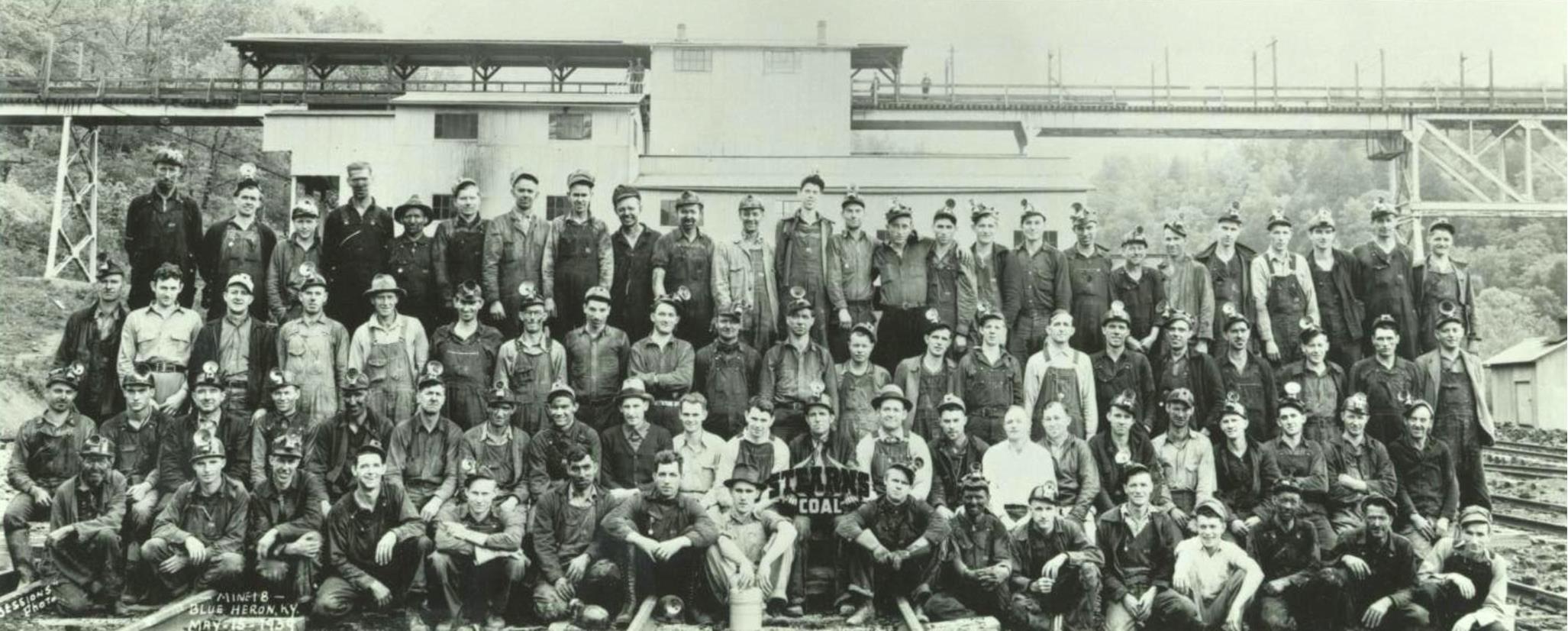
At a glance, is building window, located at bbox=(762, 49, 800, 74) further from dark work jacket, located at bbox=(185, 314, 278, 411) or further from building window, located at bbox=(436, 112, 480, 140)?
dark work jacket, located at bbox=(185, 314, 278, 411)

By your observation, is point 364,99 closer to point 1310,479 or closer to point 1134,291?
point 1134,291

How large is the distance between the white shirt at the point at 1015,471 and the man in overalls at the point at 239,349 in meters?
5.15

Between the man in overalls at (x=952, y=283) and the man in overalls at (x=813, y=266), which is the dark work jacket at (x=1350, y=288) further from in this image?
the man in overalls at (x=813, y=266)

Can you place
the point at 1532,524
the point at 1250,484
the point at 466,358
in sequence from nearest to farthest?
the point at 1250,484 → the point at 466,358 → the point at 1532,524

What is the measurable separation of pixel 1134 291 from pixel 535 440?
15.9 ft

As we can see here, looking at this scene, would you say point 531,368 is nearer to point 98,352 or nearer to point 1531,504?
point 98,352

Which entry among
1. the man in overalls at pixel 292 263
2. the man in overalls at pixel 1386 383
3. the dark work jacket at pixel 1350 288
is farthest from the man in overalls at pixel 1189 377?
the man in overalls at pixel 292 263

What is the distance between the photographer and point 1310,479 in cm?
792

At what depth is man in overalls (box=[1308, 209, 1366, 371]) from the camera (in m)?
9.36

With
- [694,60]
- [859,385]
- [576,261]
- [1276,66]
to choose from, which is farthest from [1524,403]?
[576,261]

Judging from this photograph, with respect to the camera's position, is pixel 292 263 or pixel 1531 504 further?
pixel 1531 504

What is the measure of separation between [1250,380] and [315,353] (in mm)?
6726

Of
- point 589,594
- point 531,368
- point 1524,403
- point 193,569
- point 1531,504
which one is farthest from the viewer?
point 1524,403

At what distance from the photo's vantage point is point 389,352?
27.3 feet
